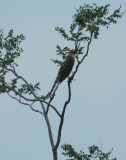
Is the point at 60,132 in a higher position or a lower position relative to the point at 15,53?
lower

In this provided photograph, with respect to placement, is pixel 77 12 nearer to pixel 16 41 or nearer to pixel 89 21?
pixel 89 21

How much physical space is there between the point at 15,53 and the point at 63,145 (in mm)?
3871

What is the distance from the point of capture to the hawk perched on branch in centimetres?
2598

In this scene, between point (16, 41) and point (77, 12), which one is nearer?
point (77, 12)

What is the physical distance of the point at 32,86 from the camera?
29.4 metres

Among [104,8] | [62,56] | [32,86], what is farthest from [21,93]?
[104,8]

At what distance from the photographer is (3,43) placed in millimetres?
29156

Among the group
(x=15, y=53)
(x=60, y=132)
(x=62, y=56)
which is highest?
(x=15, y=53)

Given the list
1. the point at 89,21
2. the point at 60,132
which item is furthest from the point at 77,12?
the point at 60,132

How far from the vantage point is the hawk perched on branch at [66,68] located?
2598cm

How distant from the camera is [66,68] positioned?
26.0 meters

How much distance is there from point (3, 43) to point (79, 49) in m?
3.94

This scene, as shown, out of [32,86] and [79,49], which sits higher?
[32,86]

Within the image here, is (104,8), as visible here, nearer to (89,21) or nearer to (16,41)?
(89,21)
